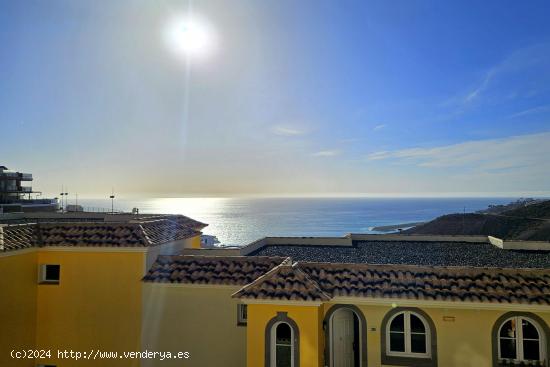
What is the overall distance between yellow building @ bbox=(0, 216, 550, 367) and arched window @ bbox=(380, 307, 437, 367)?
3 centimetres

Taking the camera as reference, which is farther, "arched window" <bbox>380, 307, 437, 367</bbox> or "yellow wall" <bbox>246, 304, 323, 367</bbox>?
"arched window" <bbox>380, 307, 437, 367</bbox>

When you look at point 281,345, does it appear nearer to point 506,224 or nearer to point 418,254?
point 418,254

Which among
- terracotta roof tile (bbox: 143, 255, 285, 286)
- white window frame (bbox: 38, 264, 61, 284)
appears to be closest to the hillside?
terracotta roof tile (bbox: 143, 255, 285, 286)

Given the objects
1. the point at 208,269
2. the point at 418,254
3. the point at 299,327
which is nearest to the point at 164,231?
the point at 208,269

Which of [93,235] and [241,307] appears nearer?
[241,307]

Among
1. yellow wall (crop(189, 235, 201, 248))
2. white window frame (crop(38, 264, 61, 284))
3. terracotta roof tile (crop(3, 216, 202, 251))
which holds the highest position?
terracotta roof tile (crop(3, 216, 202, 251))

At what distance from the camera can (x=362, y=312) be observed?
10.4m

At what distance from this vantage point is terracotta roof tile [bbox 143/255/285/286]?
12.1m

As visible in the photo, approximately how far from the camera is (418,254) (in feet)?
63.5

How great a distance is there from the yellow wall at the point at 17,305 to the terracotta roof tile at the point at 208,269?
12.5 ft

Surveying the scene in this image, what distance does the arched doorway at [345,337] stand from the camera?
10469 mm

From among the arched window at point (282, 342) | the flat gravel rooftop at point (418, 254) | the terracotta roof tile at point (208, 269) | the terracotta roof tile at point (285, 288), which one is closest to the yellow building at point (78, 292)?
the terracotta roof tile at point (208, 269)

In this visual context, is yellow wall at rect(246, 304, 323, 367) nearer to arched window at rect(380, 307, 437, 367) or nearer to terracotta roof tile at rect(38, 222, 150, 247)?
arched window at rect(380, 307, 437, 367)

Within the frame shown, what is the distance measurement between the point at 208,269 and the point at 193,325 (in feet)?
5.84
